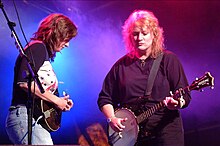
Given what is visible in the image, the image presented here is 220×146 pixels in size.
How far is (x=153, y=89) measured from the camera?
349 cm

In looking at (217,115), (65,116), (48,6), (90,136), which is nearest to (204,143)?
(217,115)

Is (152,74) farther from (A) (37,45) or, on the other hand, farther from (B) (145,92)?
(A) (37,45)

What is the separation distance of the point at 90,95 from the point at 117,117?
2446 mm

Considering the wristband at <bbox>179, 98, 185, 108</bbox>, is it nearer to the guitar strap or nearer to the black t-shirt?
the black t-shirt

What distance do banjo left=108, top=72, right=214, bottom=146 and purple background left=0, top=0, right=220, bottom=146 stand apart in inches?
85.5

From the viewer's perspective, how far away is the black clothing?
3.36m

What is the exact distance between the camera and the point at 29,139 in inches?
115

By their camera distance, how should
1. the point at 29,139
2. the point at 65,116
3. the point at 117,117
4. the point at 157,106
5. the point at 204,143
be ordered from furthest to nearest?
the point at 65,116 → the point at 204,143 → the point at 117,117 → the point at 157,106 → the point at 29,139

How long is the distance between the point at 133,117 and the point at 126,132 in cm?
18

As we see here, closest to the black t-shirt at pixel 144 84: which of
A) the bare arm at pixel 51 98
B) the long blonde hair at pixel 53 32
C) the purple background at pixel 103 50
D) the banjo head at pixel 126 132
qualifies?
the banjo head at pixel 126 132

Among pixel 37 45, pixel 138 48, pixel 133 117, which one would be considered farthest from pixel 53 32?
pixel 133 117

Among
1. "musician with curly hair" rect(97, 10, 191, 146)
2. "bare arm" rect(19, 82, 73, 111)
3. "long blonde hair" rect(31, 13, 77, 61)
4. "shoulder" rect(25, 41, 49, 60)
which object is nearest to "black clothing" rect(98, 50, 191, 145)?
"musician with curly hair" rect(97, 10, 191, 146)

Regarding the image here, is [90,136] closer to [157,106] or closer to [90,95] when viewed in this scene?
[90,95]

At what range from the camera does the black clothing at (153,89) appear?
3.36 metres
